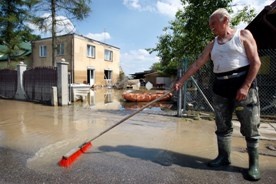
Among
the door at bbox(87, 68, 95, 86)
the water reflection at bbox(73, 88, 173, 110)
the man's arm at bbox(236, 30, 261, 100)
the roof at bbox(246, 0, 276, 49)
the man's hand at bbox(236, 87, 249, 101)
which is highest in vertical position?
the roof at bbox(246, 0, 276, 49)

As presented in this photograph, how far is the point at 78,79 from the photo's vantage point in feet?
90.9

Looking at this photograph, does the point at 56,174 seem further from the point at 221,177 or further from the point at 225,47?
the point at 225,47

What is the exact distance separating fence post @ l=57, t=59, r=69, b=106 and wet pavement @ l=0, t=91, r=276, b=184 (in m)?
3.97

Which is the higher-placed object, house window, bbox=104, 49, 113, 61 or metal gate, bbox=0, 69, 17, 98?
house window, bbox=104, 49, 113, 61

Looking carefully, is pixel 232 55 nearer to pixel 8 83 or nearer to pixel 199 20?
pixel 199 20

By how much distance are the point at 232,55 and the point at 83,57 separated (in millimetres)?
26154

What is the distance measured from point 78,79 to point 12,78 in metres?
13.3

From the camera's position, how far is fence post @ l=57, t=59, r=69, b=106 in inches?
444

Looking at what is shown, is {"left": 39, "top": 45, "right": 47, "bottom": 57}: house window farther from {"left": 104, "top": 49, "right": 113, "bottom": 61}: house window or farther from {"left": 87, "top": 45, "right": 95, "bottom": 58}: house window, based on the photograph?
{"left": 104, "top": 49, "right": 113, "bottom": 61}: house window

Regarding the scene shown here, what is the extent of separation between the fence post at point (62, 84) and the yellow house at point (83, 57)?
1453 cm

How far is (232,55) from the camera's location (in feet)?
11.4

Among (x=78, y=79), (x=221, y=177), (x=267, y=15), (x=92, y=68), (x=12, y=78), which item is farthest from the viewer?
(x=92, y=68)

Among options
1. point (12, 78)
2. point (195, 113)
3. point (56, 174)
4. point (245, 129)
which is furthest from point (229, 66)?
point (12, 78)

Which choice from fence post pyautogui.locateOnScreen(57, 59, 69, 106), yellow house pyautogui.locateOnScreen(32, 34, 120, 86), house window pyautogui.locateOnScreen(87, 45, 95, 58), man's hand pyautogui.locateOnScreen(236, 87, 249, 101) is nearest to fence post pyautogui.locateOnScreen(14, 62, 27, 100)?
fence post pyautogui.locateOnScreen(57, 59, 69, 106)
